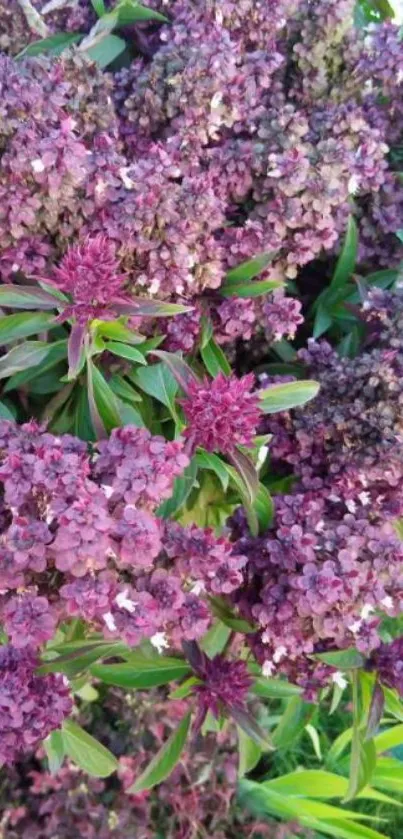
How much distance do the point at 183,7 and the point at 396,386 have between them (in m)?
0.53

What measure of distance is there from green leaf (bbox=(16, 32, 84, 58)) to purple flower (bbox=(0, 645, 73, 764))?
0.70m

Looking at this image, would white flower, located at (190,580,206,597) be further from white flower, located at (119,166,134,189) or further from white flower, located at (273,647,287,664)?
white flower, located at (119,166,134,189)

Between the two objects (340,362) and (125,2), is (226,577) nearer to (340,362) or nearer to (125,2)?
(340,362)

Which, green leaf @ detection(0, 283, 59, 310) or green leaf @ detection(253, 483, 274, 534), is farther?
green leaf @ detection(253, 483, 274, 534)

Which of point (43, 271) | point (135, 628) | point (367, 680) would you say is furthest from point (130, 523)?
point (367, 680)

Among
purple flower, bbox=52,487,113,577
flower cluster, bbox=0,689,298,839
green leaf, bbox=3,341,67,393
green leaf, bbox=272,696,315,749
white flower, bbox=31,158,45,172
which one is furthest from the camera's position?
flower cluster, bbox=0,689,298,839

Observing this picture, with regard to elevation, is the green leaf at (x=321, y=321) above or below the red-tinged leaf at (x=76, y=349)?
below

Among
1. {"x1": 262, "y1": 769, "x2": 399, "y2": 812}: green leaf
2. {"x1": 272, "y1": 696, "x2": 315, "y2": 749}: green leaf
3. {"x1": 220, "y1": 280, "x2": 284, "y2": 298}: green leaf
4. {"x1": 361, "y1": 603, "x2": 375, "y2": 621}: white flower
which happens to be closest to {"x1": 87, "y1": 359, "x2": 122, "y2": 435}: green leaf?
{"x1": 220, "y1": 280, "x2": 284, "y2": 298}: green leaf

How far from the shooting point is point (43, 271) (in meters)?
0.94

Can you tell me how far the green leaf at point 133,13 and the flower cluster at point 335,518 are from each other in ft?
1.44

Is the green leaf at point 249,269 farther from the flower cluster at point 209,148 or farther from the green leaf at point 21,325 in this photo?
the green leaf at point 21,325

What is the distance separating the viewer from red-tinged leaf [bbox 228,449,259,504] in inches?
34.2

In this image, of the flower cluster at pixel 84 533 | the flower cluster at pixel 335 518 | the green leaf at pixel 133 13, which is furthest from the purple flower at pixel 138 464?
the green leaf at pixel 133 13

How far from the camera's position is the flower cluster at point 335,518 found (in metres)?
0.90
